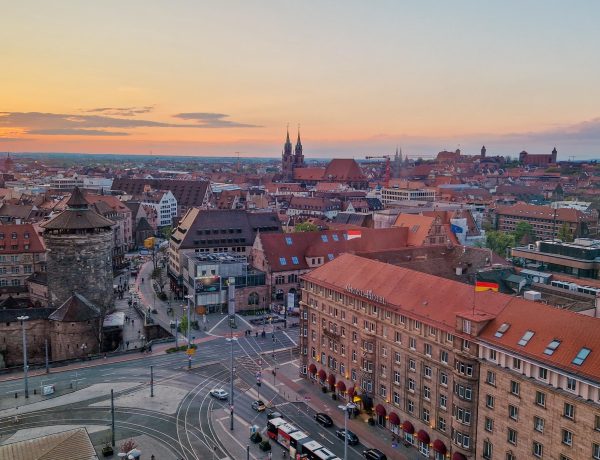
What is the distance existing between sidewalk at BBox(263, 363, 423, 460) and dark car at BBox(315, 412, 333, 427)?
1.29 meters

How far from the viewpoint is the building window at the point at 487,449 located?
179 feet

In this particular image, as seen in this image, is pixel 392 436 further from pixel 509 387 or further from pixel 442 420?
pixel 509 387

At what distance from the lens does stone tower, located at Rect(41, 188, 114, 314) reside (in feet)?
343

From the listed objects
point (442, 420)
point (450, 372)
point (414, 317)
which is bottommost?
point (442, 420)

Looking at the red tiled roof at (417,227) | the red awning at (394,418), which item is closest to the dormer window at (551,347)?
the red awning at (394,418)

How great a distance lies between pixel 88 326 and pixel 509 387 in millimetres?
70679

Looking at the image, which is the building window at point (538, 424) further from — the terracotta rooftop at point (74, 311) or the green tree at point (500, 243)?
the green tree at point (500, 243)

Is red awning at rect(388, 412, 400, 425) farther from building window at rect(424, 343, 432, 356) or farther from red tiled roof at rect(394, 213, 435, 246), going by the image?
red tiled roof at rect(394, 213, 435, 246)

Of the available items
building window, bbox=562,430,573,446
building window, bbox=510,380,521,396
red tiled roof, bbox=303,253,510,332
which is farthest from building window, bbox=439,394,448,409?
building window, bbox=562,430,573,446

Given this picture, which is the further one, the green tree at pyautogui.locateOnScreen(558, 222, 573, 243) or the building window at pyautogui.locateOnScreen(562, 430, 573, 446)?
the green tree at pyautogui.locateOnScreen(558, 222, 573, 243)

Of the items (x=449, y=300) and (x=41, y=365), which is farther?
(x=41, y=365)

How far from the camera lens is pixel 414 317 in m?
63.8

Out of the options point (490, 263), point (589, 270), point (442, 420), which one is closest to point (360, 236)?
point (490, 263)

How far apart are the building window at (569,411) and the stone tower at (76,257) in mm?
83654
